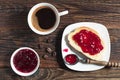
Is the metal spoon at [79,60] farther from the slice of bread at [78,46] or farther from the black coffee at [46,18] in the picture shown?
the black coffee at [46,18]

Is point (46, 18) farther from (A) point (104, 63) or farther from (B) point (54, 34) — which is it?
(A) point (104, 63)

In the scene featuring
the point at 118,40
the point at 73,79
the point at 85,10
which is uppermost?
the point at 85,10

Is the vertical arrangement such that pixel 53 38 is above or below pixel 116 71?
above

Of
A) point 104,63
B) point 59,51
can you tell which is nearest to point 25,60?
point 59,51

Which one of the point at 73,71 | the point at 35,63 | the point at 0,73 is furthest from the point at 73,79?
the point at 0,73

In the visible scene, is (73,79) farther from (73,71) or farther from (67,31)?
(67,31)

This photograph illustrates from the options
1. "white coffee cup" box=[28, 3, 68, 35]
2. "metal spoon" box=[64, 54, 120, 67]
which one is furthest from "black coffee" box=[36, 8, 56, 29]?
"metal spoon" box=[64, 54, 120, 67]

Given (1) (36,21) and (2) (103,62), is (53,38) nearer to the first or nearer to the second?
(1) (36,21)
